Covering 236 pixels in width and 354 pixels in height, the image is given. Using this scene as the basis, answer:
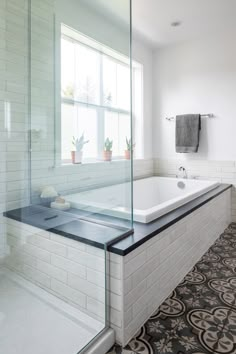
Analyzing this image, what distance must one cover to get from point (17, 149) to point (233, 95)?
2757 mm

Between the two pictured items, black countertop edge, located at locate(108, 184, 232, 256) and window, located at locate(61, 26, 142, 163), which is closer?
black countertop edge, located at locate(108, 184, 232, 256)

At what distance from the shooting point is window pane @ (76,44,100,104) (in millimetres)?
2586

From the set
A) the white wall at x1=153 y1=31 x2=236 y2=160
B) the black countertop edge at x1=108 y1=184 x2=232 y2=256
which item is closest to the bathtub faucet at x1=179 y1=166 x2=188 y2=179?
the white wall at x1=153 y1=31 x2=236 y2=160

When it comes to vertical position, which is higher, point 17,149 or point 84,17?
point 84,17

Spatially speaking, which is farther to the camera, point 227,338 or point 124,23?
point 124,23

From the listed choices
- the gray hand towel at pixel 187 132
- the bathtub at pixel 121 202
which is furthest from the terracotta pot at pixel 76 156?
the gray hand towel at pixel 187 132

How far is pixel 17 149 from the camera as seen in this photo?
2125mm

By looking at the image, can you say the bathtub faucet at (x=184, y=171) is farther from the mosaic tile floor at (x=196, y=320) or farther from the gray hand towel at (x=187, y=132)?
the mosaic tile floor at (x=196, y=320)

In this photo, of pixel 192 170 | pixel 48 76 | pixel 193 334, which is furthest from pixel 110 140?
pixel 193 334

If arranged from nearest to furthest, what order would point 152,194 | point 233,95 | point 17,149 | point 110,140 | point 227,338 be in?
1. point 227,338
2. point 17,149
3. point 110,140
4. point 233,95
5. point 152,194

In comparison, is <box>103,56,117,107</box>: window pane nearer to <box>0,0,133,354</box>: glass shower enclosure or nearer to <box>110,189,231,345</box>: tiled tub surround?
<box>0,0,133,354</box>: glass shower enclosure

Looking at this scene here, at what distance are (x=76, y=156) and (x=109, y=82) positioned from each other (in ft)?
3.06

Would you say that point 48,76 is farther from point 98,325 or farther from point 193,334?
point 193,334

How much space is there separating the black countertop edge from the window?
2.65ft
